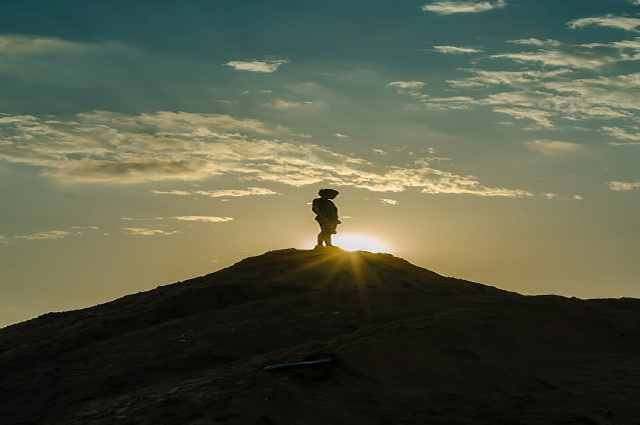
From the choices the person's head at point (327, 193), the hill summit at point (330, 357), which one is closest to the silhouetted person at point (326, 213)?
the person's head at point (327, 193)

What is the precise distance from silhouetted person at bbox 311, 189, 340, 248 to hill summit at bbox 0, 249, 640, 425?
2.71 metres

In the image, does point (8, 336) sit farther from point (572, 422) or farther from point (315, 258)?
point (572, 422)

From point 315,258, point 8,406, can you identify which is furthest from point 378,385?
point 315,258

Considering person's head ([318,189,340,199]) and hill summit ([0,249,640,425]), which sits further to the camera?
person's head ([318,189,340,199])

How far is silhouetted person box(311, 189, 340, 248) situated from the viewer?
2420 cm

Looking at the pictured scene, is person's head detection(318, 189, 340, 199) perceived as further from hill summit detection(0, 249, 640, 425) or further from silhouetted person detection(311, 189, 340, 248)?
hill summit detection(0, 249, 640, 425)

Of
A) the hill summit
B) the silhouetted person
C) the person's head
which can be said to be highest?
the person's head

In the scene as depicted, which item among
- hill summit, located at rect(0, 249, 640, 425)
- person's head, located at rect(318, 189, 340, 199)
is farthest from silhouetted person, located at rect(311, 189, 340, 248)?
hill summit, located at rect(0, 249, 640, 425)

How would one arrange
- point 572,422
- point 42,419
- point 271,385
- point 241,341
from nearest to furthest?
1. point 572,422
2. point 271,385
3. point 42,419
4. point 241,341

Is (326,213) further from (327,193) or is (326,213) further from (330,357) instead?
(330,357)

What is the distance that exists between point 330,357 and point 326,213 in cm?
1170

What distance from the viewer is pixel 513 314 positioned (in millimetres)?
15234

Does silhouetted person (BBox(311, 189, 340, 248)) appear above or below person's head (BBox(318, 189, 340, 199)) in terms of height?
below

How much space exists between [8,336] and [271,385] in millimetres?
12918
